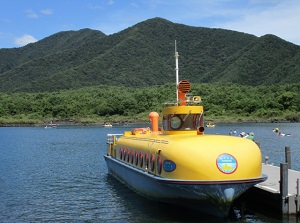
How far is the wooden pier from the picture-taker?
18031mm

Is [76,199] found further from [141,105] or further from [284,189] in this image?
[141,105]

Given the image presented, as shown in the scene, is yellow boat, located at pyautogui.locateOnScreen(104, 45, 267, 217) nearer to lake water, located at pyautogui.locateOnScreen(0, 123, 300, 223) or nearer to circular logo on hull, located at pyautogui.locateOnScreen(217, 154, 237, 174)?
circular logo on hull, located at pyautogui.locateOnScreen(217, 154, 237, 174)

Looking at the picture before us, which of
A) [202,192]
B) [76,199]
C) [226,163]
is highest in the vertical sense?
[226,163]

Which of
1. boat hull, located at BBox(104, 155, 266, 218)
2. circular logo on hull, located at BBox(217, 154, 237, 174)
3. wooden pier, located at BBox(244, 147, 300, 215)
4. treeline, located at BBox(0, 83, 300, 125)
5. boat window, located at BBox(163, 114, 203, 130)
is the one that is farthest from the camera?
treeline, located at BBox(0, 83, 300, 125)

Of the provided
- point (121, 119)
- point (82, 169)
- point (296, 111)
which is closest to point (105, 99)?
point (121, 119)

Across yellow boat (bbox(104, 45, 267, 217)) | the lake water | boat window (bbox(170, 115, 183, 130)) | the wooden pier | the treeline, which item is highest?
the treeline

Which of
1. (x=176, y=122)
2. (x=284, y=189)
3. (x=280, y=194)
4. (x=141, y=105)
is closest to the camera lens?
(x=284, y=189)

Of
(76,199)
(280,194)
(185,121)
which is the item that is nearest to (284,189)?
(280,194)

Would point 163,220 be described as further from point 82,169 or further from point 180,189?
point 82,169

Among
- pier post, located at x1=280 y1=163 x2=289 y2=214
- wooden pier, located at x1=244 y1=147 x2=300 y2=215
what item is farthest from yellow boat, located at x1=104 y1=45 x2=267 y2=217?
wooden pier, located at x1=244 y1=147 x2=300 y2=215

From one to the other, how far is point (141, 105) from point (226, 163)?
486ft

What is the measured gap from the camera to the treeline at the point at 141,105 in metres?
140

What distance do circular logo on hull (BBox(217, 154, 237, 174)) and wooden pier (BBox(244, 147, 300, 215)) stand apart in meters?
2.83

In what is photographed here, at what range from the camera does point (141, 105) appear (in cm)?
16438
